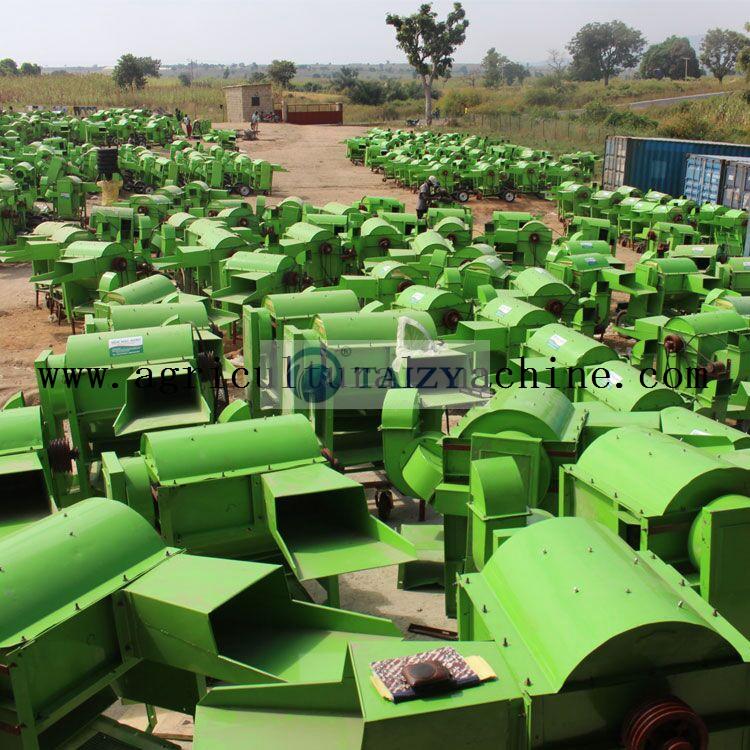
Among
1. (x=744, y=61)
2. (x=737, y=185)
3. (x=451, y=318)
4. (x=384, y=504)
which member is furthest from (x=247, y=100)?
(x=384, y=504)

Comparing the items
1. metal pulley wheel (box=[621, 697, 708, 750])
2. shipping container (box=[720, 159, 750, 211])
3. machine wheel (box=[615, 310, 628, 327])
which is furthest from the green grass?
metal pulley wheel (box=[621, 697, 708, 750])

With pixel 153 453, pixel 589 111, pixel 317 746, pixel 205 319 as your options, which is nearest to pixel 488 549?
pixel 317 746

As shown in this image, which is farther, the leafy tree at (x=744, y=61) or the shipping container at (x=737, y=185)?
the leafy tree at (x=744, y=61)

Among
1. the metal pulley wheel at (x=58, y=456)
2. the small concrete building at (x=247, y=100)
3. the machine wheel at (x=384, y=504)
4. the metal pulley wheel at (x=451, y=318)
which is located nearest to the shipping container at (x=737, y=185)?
the metal pulley wheel at (x=451, y=318)

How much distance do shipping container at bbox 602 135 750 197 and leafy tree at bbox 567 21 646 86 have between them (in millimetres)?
92434

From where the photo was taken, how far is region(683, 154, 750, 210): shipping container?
67.2 ft

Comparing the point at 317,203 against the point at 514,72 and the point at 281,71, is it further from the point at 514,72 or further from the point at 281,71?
the point at 514,72

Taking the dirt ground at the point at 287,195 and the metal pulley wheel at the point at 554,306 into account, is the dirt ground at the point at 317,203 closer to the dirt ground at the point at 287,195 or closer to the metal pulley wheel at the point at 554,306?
the dirt ground at the point at 287,195

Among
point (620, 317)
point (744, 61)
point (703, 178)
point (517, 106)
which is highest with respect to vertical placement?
point (744, 61)

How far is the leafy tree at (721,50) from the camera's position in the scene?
8444cm

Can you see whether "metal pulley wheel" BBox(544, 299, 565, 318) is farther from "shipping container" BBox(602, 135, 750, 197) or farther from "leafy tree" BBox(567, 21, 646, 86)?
"leafy tree" BBox(567, 21, 646, 86)

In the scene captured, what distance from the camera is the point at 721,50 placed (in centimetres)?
9419

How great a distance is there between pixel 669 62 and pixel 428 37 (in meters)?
62.8

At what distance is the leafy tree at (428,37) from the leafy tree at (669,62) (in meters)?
56.3
